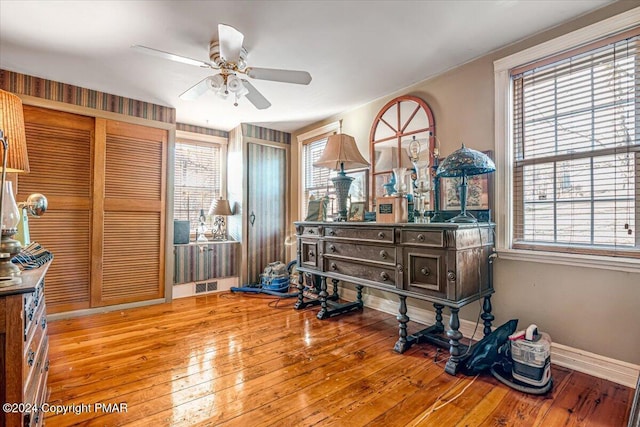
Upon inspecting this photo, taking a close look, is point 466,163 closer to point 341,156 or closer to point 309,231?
point 341,156

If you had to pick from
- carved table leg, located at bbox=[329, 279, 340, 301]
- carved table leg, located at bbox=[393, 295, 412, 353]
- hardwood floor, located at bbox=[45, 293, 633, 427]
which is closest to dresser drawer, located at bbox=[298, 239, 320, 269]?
carved table leg, located at bbox=[329, 279, 340, 301]

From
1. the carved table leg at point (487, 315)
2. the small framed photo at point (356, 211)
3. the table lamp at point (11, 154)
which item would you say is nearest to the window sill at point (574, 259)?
the carved table leg at point (487, 315)

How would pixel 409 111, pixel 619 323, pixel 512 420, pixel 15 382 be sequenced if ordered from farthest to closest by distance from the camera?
pixel 409 111
pixel 619 323
pixel 512 420
pixel 15 382

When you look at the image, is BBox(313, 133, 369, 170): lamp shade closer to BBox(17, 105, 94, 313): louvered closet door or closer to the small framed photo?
the small framed photo

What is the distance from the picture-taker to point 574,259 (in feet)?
6.60

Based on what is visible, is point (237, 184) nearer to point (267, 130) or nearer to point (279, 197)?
point (279, 197)

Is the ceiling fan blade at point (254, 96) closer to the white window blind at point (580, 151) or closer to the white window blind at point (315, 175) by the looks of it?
the white window blind at point (315, 175)

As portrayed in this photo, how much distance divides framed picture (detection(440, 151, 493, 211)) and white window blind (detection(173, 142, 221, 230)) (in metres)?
3.50

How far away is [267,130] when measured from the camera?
4.64m

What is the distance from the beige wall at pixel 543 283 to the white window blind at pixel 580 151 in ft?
0.56

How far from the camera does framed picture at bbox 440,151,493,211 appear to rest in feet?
8.04

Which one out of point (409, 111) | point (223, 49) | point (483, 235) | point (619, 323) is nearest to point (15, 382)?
point (223, 49)

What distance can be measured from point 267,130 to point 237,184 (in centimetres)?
98

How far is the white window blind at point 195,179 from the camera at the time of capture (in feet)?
14.5
